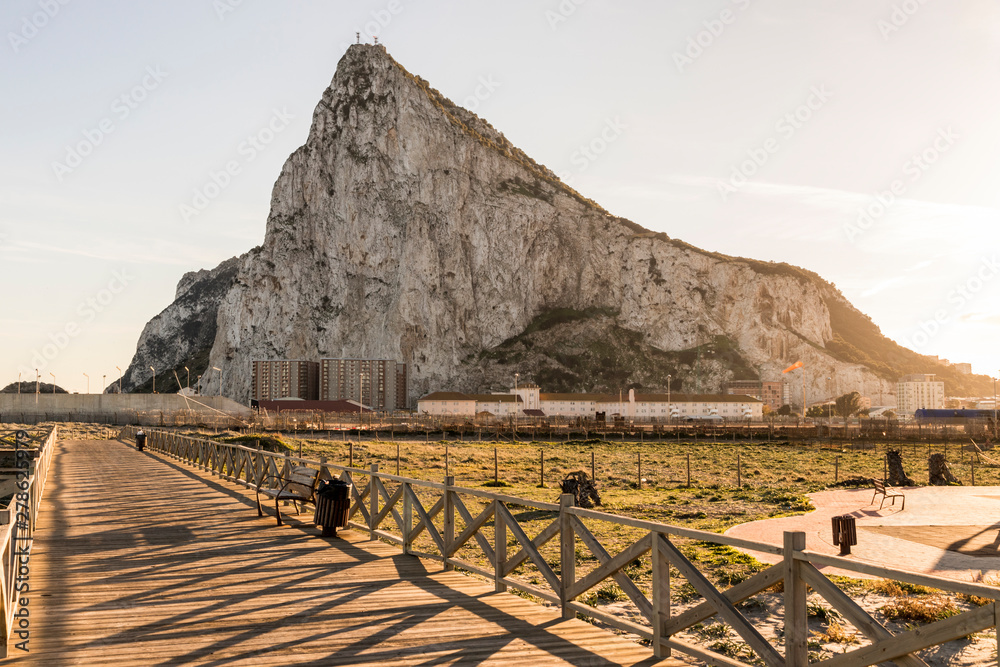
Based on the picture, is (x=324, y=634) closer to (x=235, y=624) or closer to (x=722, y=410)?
(x=235, y=624)

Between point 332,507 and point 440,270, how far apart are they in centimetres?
13131

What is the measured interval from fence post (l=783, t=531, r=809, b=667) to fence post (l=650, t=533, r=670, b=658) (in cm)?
119

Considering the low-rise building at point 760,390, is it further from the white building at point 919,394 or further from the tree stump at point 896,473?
the tree stump at point 896,473

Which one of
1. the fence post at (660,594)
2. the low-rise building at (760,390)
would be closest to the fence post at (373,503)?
the fence post at (660,594)

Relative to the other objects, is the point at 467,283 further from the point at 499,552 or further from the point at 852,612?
the point at 852,612

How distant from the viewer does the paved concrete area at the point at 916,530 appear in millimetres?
14734

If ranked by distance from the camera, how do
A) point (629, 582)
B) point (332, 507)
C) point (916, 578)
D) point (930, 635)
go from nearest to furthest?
point (930, 635)
point (916, 578)
point (629, 582)
point (332, 507)

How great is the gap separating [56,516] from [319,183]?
140277mm

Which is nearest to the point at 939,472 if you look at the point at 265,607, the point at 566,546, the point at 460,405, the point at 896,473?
the point at 896,473

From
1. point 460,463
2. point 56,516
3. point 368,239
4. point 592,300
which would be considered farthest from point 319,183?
point 56,516

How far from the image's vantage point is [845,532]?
15.6 metres

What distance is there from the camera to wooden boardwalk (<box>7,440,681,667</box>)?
234 inches

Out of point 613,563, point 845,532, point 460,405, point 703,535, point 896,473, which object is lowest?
point 896,473

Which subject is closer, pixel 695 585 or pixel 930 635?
pixel 930 635
